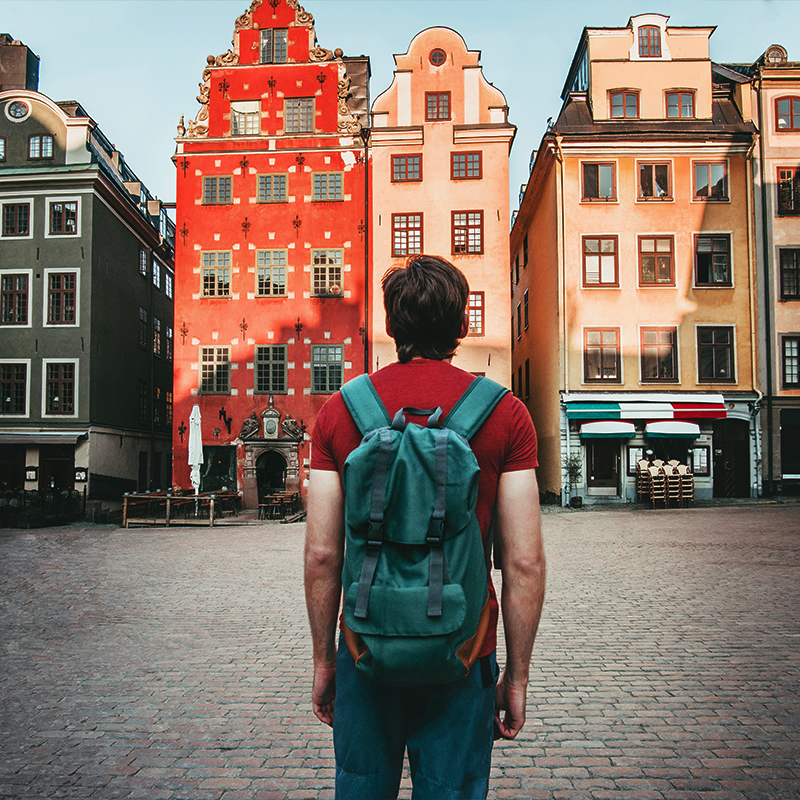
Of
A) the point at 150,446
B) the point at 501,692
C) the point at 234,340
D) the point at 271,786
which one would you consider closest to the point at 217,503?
the point at 234,340

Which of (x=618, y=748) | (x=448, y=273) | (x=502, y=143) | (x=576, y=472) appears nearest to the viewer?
(x=448, y=273)

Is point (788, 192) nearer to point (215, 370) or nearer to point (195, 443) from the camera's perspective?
point (215, 370)

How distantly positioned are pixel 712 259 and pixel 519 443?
95.9ft

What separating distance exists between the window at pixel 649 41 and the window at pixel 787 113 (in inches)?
207

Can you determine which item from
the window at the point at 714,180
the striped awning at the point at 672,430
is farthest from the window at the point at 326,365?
the window at the point at 714,180

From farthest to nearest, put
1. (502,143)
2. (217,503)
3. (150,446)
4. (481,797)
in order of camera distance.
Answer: (150,446) → (502,143) → (217,503) → (481,797)

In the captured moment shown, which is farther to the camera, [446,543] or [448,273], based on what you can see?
[448,273]

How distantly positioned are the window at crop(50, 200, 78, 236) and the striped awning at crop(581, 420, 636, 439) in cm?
2180

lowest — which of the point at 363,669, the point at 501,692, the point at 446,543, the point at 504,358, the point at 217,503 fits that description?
the point at 217,503

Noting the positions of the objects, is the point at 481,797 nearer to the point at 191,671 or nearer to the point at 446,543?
the point at 446,543

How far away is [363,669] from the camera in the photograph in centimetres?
202

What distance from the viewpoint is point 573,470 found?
26.8 metres

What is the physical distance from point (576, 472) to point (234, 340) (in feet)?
47.9

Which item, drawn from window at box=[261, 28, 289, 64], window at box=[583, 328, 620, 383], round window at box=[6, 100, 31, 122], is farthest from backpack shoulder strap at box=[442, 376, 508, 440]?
round window at box=[6, 100, 31, 122]
